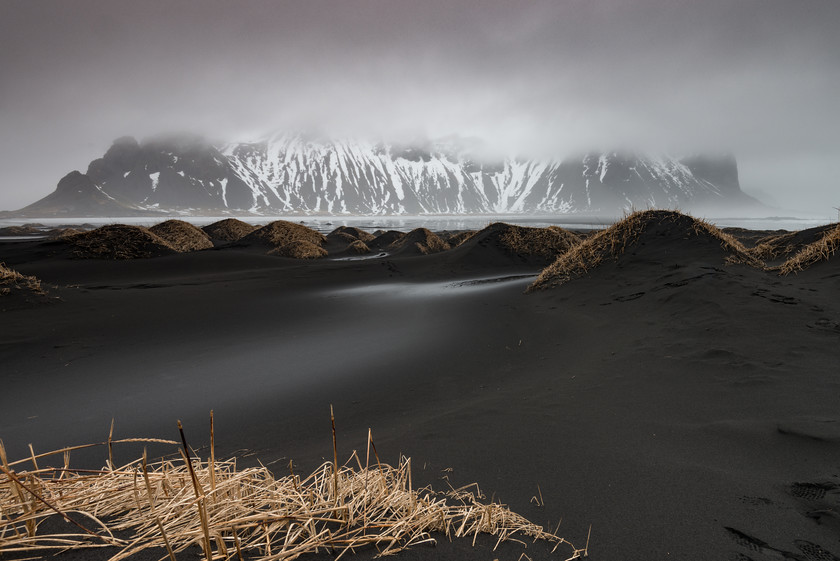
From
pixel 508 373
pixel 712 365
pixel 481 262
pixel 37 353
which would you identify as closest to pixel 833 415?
pixel 712 365

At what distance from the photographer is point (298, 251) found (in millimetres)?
26078

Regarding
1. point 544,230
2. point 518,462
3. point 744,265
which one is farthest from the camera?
point 544,230

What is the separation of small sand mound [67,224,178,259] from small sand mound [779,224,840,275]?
25327mm

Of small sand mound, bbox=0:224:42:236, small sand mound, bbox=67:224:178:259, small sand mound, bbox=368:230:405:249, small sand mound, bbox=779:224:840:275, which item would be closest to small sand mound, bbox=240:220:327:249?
small sand mound, bbox=368:230:405:249

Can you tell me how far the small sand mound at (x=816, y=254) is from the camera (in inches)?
290

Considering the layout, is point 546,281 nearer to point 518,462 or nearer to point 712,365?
point 712,365

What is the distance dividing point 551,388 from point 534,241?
754 inches

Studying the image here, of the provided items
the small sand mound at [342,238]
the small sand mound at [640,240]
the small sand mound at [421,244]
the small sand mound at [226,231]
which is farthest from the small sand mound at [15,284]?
the small sand mound at [342,238]

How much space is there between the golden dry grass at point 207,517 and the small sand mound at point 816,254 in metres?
9.84

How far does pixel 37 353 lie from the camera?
6219 mm

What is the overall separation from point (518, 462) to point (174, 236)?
A: 3273 cm

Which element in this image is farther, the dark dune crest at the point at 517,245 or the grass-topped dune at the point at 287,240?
the grass-topped dune at the point at 287,240

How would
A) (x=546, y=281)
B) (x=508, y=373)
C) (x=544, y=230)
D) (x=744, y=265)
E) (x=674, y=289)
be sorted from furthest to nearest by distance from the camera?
(x=544, y=230) < (x=546, y=281) < (x=744, y=265) < (x=674, y=289) < (x=508, y=373)

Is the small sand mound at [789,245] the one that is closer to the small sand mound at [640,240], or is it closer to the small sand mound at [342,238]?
the small sand mound at [640,240]
